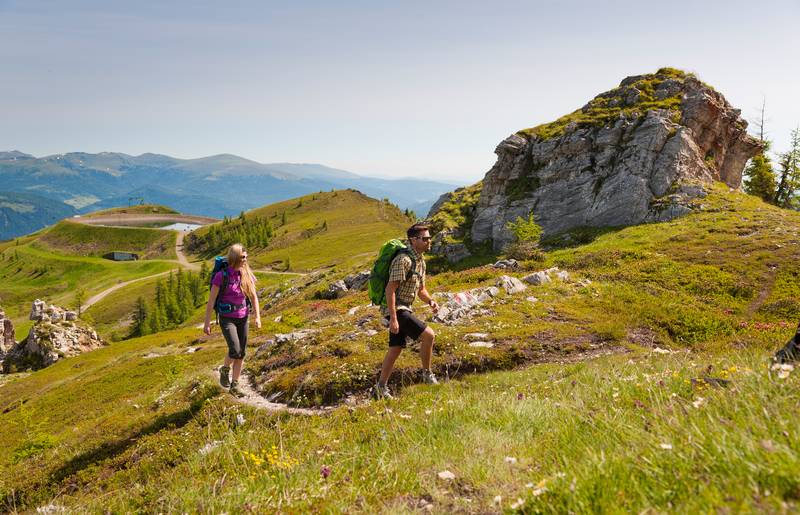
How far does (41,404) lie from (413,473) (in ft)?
144

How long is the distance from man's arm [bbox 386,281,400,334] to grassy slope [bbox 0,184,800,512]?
5.56ft

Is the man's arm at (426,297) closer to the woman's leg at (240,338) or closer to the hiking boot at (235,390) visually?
the woman's leg at (240,338)

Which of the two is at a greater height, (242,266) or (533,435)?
(242,266)

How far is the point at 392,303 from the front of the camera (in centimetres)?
975

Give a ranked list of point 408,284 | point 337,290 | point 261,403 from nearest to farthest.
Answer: point 408,284 < point 261,403 < point 337,290

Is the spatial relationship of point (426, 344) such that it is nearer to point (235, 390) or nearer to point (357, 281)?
point (235, 390)

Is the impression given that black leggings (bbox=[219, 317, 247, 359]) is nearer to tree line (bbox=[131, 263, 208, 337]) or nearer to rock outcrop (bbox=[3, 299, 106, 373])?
rock outcrop (bbox=[3, 299, 106, 373])

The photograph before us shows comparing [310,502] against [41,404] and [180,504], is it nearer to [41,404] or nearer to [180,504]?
[180,504]

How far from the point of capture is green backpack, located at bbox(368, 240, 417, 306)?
32.6ft

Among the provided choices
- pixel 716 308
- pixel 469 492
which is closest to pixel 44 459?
pixel 469 492

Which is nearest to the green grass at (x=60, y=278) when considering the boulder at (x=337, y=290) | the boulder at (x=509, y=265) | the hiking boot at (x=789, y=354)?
the boulder at (x=337, y=290)

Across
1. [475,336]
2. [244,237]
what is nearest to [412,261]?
[475,336]

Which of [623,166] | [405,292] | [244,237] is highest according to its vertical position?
[623,166]

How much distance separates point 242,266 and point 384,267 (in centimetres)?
452
